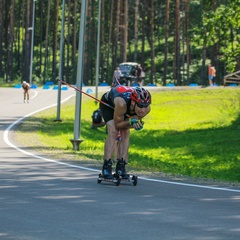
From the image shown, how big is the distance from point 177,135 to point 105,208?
3062 centimetres

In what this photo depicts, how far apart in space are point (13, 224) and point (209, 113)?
149 feet

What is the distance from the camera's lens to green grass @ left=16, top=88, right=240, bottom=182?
24.1 meters

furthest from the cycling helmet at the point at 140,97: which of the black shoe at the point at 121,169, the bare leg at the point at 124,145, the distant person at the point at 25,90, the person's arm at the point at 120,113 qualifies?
the distant person at the point at 25,90

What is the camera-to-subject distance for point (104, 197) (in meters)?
13.0

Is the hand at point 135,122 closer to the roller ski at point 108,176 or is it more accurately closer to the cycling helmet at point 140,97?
the cycling helmet at point 140,97

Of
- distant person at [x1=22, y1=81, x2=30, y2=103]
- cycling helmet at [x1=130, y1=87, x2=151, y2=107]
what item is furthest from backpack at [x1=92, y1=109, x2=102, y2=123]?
distant person at [x1=22, y1=81, x2=30, y2=103]

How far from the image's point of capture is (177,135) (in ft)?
139

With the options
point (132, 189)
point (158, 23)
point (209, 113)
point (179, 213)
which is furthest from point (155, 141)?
point (158, 23)

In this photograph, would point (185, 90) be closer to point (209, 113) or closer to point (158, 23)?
point (209, 113)

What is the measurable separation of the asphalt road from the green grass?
360cm

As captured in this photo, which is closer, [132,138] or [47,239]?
[47,239]

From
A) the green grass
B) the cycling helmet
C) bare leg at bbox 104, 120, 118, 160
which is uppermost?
the cycling helmet

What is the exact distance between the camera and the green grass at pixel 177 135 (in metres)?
24.1

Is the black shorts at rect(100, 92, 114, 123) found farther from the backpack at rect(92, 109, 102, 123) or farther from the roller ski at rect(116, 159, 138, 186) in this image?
the backpack at rect(92, 109, 102, 123)
